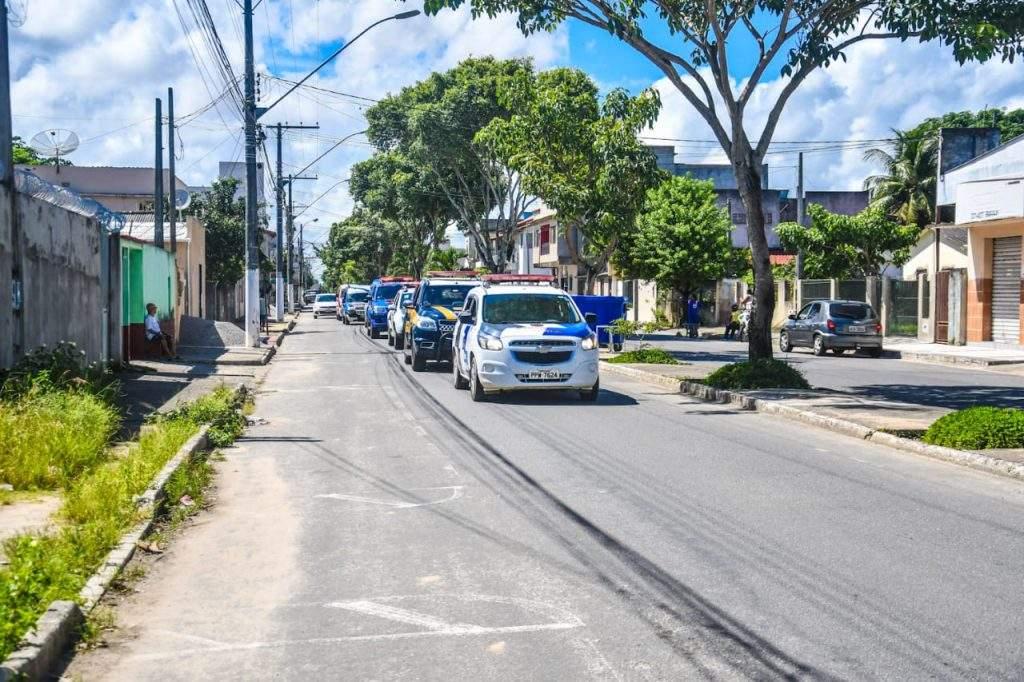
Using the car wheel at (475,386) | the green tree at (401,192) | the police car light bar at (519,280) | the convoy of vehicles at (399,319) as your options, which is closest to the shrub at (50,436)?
the car wheel at (475,386)

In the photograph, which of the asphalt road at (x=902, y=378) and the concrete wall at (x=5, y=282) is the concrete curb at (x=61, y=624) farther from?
the asphalt road at (x=902, y=378)

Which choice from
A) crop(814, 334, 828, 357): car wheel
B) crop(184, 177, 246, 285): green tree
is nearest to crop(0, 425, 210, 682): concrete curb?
crop(814, 334, 828, 357): car wheel

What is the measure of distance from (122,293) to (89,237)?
11.9 feet

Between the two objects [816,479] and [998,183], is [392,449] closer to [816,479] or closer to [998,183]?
[816,479]

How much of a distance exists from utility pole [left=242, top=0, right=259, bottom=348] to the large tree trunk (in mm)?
15295

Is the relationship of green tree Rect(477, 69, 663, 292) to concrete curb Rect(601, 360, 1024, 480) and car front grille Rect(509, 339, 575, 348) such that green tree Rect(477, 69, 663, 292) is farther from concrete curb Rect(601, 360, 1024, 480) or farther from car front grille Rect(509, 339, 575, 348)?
car front grille Rect(509, 339, 575, 348)

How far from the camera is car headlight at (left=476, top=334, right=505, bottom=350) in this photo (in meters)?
17.0

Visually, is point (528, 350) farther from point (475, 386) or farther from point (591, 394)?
point (591, 394)

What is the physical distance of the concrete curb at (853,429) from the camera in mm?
10812

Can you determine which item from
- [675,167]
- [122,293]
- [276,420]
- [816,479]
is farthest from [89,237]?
[675,167]

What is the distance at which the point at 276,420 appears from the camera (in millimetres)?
15422

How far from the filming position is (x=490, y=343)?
17.1 metres

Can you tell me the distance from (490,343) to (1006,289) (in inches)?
924

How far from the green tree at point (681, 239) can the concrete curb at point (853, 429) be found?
Result: 27.2 m
